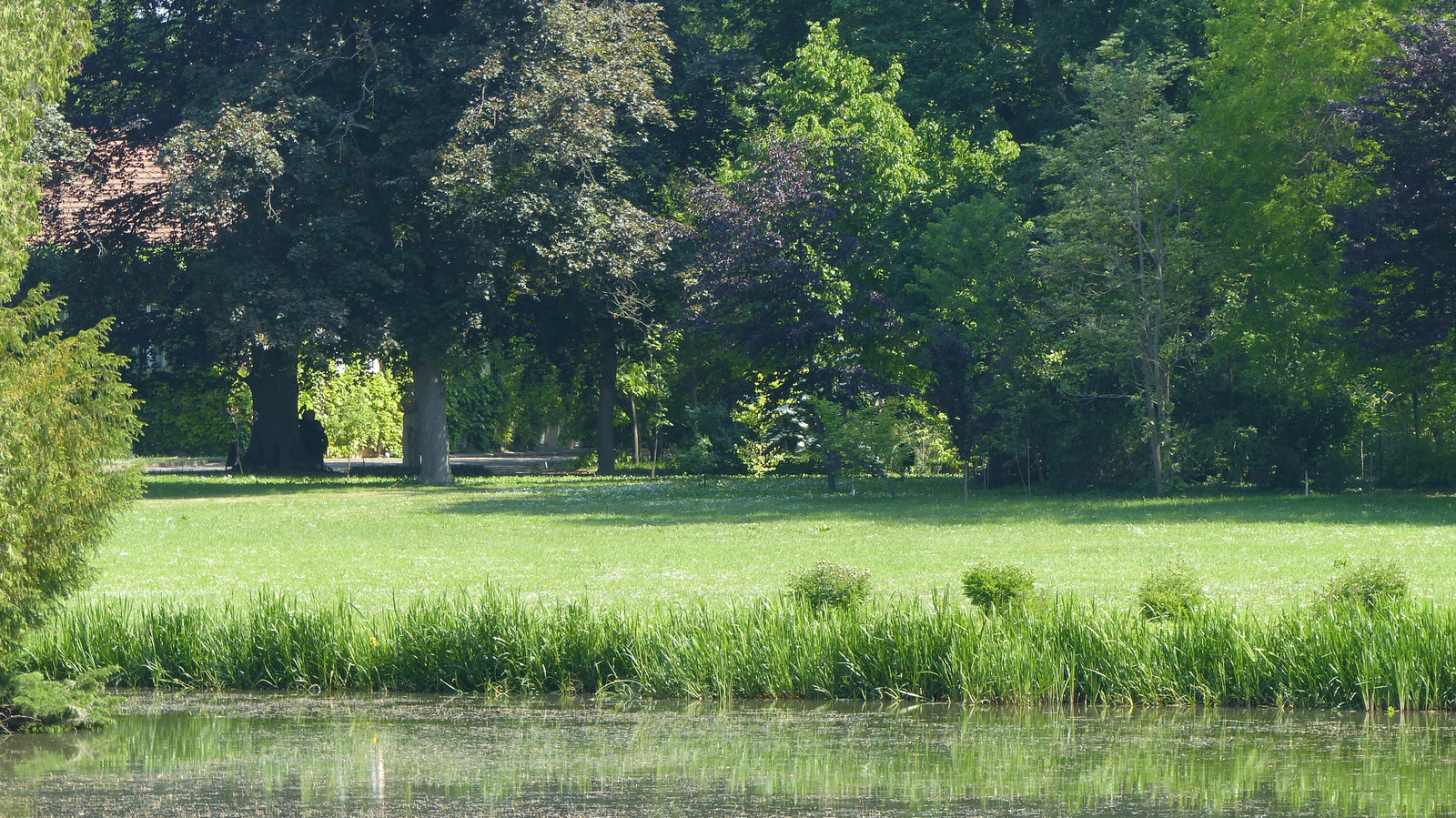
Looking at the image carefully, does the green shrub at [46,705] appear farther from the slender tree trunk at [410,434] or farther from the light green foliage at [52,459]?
the slender tree trunk at [410,434]

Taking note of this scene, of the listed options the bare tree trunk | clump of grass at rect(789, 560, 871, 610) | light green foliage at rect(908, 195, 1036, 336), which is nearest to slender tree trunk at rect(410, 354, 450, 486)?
light green foliage at rect(908, 195, 1036, 336)

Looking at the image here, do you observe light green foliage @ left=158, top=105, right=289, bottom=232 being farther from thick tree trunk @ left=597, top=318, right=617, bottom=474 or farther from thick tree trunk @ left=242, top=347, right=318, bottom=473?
thick tree trunk @ left=597, top=318, right=617, bottom=474

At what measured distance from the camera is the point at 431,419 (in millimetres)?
37031

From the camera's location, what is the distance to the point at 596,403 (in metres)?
45.5

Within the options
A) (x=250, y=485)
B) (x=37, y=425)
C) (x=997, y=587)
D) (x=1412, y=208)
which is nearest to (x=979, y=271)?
(x=1412, y=208)

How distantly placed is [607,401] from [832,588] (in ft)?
93.6

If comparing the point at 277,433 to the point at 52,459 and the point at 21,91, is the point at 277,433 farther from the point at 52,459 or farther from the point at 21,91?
the point at 52,459

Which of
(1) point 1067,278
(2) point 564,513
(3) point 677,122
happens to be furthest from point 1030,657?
(3) point 677,122

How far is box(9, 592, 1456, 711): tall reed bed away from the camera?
38.3ft

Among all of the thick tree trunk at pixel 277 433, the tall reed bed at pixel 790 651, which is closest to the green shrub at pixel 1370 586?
the tall reed bed at pixel 790 651

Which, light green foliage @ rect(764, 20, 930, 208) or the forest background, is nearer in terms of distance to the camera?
the forest background

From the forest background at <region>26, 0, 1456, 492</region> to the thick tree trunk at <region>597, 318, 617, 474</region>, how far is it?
6.08ft

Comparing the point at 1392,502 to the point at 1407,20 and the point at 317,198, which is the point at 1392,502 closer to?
the point at 1407,20

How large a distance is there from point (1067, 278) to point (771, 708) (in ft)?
72.3
